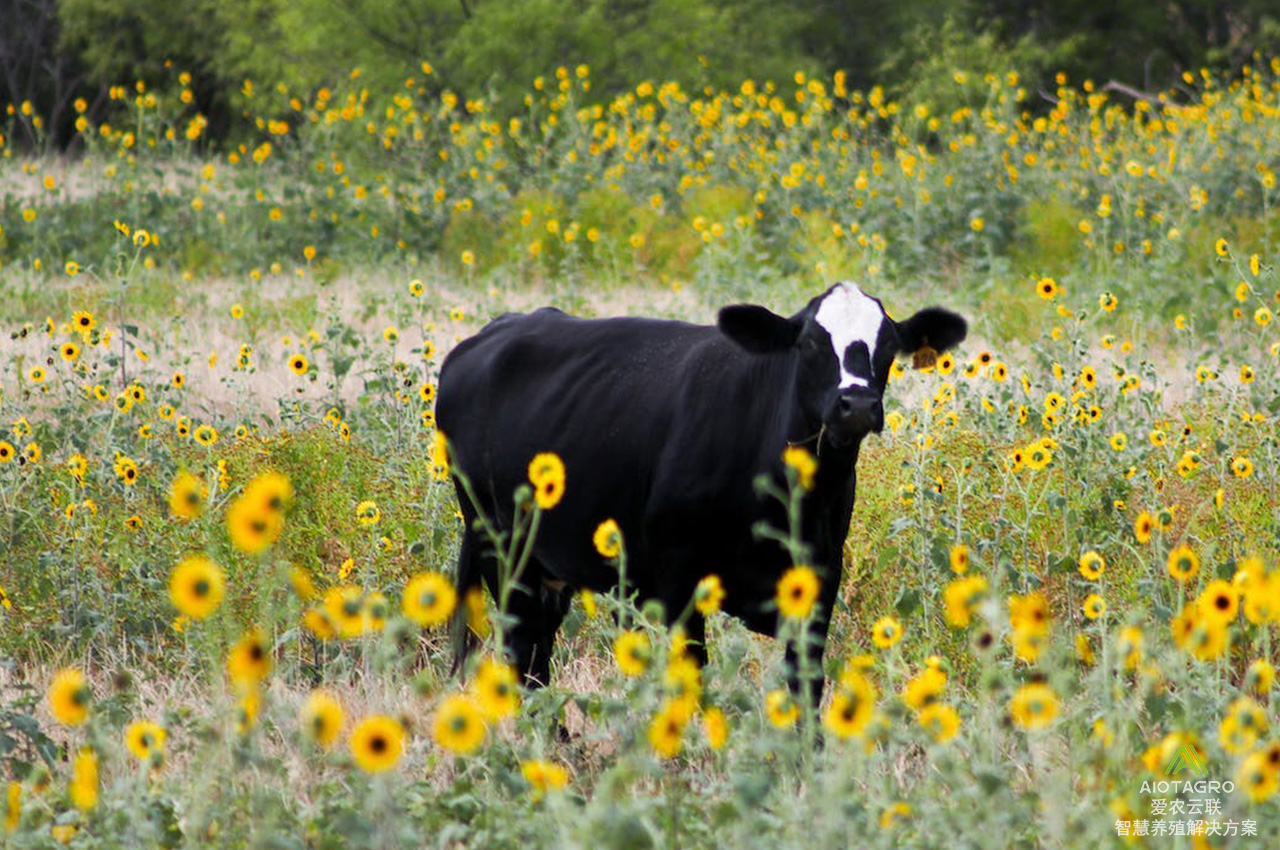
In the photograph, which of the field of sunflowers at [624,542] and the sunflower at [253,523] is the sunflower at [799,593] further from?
the sunflower at [253,523]

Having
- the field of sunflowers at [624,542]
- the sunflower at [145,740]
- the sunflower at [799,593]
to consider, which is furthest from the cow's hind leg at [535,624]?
the sunflower at [799,593]

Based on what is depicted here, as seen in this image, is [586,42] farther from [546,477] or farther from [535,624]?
[546,477]

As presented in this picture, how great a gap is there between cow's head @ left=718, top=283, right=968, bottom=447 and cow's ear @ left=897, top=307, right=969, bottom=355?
0.02m

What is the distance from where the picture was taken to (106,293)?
10.4m

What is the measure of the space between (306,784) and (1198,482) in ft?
9.97

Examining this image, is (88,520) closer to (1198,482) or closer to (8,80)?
(1198,482)

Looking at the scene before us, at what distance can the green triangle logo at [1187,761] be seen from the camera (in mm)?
2880

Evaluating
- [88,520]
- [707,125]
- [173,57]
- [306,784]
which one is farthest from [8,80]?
[306,784]

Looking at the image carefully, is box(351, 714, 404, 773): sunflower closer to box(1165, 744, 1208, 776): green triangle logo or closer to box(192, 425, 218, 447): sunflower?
box(1165, 744, 1208, 776): green triangle logo

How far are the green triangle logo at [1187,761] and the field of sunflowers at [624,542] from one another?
0.05ft

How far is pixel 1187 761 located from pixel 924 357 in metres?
1.56

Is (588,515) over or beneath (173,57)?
beneath

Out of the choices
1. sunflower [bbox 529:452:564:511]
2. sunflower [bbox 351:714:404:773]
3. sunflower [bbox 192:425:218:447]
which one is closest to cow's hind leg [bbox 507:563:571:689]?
sunflower [bbox 192:425:218:447]

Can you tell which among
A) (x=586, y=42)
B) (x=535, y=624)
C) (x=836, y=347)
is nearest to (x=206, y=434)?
(x=535, y=624)
